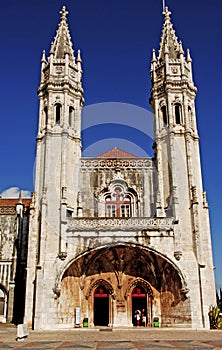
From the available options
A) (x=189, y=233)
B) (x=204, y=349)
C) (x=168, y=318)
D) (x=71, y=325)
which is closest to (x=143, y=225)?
(x=189, y=233)

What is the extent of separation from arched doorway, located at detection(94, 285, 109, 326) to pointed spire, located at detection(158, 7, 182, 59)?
61.1 feet

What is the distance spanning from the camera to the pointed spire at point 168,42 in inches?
1195

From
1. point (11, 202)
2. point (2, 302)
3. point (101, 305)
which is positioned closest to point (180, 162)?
point (101, 305)

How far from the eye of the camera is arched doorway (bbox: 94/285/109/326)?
24.9 metres

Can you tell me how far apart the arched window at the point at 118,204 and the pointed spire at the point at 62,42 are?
1181 cm

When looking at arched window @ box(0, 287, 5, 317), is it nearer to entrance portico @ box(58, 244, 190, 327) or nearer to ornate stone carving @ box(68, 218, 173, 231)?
entrance portico @ box(58, 244, 190, 327)

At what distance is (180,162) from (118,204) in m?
5.26

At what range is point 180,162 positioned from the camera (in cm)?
2620

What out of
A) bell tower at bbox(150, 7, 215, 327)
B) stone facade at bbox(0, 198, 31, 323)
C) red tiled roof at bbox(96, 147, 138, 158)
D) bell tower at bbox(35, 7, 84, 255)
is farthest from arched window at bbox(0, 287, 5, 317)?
bell tower at bbox(150, 7, 215, 327)

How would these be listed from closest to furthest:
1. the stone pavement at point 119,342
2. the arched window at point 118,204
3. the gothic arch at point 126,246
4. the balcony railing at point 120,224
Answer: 1. the stone pavement at point 119,342
2. the gothic arch at point 126,246
3. the balcony railing at point 120,224
4. the arched window at point 118,204

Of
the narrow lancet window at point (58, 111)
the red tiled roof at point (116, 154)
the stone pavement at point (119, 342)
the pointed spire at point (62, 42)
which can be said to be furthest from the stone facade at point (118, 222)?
the stone pavement at point (119, 342)

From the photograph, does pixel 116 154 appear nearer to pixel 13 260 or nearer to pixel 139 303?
pixel 13 260

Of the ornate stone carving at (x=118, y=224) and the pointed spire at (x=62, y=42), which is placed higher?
the pointed spire at (x=62, y=42)

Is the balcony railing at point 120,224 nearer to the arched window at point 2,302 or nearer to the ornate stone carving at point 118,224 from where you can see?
the ornate stone carving at point 118,224
